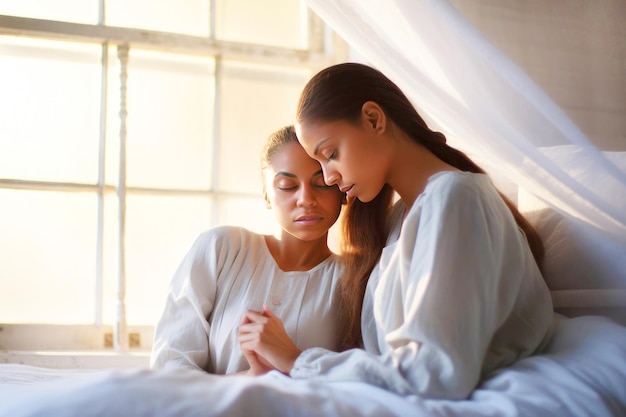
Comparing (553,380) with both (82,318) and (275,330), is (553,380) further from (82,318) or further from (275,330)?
(82,318)

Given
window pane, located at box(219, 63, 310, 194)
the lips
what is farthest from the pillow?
window pane, located at box(219, 63, 310, 194)

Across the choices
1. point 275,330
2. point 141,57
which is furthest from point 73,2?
point 275,330

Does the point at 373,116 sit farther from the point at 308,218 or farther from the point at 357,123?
the point at 308,218

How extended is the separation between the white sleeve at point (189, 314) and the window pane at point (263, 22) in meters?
0.85

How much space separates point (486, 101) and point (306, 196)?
0.43 metres

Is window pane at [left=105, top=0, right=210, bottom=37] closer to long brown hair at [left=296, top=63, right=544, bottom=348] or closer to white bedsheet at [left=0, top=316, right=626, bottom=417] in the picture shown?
long brown hair at [left=296, top=63, right=544, bottom=348]

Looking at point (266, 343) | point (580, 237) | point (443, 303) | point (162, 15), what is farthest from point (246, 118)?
point (443, 303)

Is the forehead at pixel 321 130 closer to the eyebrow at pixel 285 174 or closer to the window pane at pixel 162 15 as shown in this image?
the eyebrow at pixel 285 174

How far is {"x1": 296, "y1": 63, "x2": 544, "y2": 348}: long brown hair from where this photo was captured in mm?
1429

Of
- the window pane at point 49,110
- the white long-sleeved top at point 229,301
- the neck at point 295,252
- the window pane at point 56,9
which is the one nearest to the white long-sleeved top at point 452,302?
the white long-sleeved top at point 229,301

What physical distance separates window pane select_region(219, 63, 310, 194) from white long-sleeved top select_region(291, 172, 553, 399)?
3.27ft

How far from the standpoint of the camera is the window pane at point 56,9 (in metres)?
2.09

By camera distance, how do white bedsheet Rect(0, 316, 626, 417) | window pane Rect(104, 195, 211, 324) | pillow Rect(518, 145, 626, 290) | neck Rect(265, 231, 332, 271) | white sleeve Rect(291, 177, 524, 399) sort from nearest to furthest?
white bedsheet Rect(0, 316, 626, 417) → white sleeve Rect(291, 177, 524, 399) → pillow Rect(518, 145, 626, 290) → neck Rect(265, 231, 332, 271) → window pane Rect(104, 195, 211, 324)

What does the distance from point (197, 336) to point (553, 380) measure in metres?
0.78
